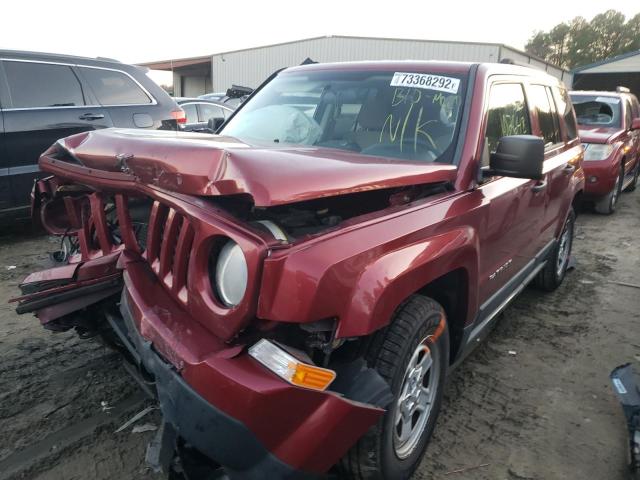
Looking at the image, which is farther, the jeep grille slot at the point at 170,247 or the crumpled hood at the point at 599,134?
the crumpled hood at the point at 599,134

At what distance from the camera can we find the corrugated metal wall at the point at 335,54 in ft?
76.2

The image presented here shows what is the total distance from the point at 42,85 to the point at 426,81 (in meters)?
4.26

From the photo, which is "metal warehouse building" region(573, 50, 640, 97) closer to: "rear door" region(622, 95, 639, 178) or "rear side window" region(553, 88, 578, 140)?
"rear door" region(622, 95, 639, 178)

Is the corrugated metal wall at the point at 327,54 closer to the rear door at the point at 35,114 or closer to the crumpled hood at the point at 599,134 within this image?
the crumpled hood at the point at 599,134

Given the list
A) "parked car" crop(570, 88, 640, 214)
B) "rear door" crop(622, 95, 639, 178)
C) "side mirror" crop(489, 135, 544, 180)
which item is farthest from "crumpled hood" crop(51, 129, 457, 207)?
"rear door" crop(622, 95, 639, 178)

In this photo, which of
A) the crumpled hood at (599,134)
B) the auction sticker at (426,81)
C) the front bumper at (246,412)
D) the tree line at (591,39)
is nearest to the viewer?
the front bumper at (246,412)

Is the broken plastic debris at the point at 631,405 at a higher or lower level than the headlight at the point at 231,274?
lower

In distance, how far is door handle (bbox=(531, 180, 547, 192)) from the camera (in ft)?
10.7

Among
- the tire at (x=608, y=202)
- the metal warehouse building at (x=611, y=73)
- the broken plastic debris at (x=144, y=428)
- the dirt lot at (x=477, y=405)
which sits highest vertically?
the metal warehouse building at (x=611, y=73)

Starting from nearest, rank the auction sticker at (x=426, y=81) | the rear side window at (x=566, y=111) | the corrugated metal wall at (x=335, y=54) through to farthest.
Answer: the auction sticker at (x=426, y=81)
the rear side window at (x=566, y=111)
the corrugated metal wall at (x=335, y=54)

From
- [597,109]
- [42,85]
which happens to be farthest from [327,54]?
[42,85]

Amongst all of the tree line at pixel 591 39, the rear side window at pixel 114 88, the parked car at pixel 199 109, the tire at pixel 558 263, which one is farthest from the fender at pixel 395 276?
the tree line at pixel 591 39

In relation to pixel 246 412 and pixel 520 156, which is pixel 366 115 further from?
pixel 246 412

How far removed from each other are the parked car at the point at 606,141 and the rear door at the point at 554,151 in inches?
141
